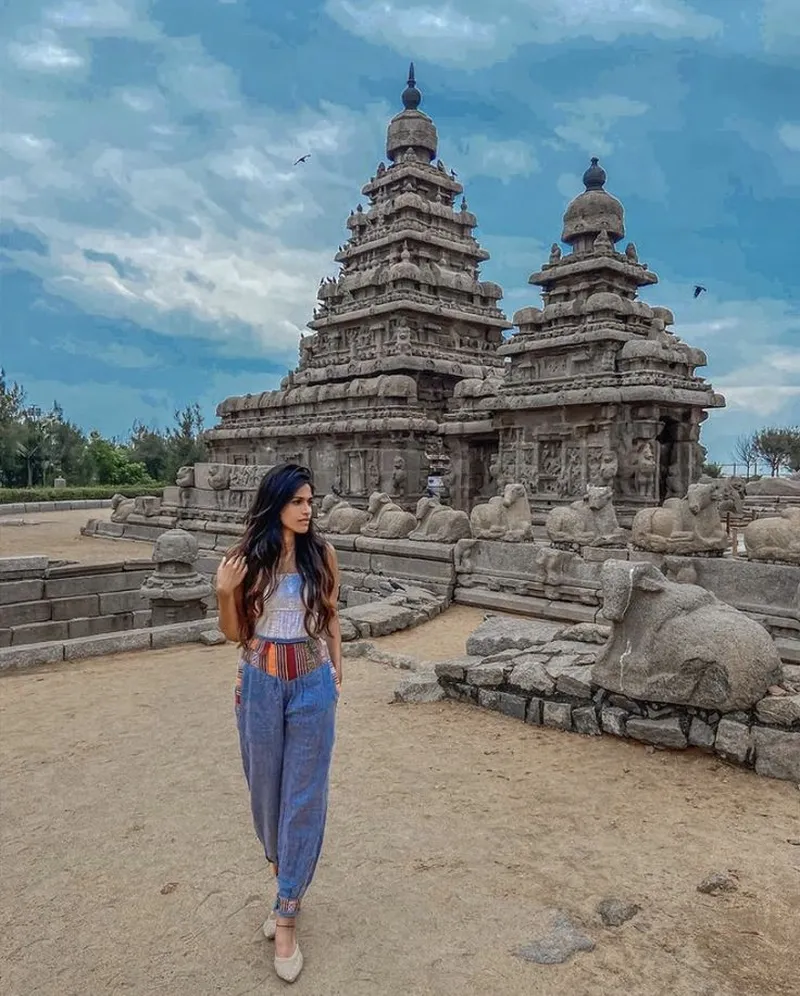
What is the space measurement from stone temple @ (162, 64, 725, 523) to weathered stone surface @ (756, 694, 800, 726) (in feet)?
34.4

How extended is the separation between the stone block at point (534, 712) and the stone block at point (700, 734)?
41.2 inches

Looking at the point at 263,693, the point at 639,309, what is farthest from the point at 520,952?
the point at 639,309

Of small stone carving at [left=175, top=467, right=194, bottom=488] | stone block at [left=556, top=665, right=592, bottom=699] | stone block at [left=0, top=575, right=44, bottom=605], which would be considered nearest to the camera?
stone block at [left=556, top=665, right=592, bottom=699]

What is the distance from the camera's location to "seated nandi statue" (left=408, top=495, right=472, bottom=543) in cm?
1076

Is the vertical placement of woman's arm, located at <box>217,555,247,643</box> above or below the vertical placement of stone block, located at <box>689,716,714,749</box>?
above

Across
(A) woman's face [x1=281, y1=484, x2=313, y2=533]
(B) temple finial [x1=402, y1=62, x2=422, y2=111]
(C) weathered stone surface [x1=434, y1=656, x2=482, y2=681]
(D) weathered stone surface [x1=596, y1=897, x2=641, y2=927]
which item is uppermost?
(B) temple finial [x1=402, y1=62, x2=422, y2=111]

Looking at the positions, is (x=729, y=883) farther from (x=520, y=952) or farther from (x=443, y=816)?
(x=443, y=816)

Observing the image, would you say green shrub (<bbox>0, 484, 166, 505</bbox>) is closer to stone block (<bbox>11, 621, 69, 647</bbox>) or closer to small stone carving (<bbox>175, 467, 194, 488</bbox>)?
small stone carving (<bbox>175, 467, 194, 488</bbox>)

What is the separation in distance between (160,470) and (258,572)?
42.2 m

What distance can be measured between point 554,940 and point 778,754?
221 centimetres

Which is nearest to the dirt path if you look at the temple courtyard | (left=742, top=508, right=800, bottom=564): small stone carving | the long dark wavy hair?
the temple courtyard

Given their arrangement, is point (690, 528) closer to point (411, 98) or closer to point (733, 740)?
point (733, 740)

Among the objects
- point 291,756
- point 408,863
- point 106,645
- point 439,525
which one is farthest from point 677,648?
point 439,525

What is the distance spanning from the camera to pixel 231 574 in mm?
2734
